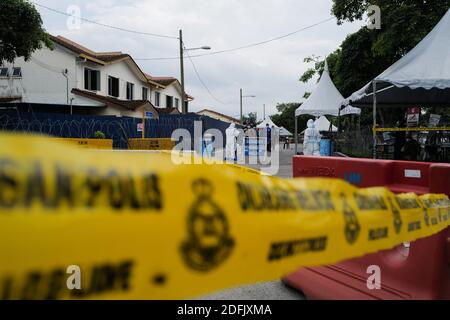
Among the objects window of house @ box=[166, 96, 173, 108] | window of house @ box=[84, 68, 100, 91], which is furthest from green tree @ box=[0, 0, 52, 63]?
window of house @ box=[166, 96, 173, 108]

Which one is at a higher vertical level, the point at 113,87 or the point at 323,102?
the point at 113,87

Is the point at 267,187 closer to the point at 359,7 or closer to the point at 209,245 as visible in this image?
the point at 209,245

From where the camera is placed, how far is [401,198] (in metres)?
2.43

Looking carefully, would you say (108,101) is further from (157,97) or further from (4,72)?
(157,97)

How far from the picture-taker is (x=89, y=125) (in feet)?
82.0

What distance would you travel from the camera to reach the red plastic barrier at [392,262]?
2840 millimetres

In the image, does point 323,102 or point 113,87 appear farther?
point 113,87

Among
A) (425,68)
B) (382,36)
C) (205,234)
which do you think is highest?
(382,36)

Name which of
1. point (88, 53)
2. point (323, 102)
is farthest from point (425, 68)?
point (88, 53)

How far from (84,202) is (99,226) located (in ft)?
0.24

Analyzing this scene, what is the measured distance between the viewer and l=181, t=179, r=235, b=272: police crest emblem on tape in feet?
4.26

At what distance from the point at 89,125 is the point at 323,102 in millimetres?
13699

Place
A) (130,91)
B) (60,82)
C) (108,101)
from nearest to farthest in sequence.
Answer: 1. (60,82)
2. (108,101)
3. (130,91)
